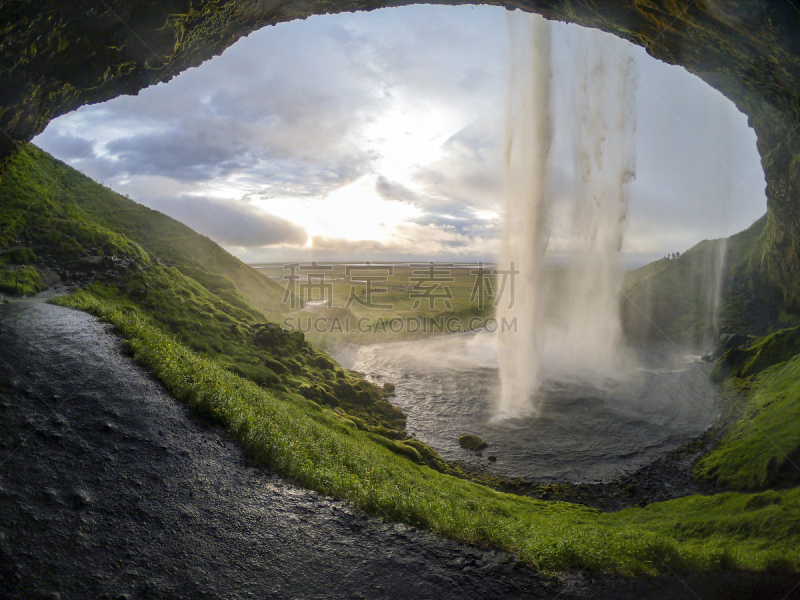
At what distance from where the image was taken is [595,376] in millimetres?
44938

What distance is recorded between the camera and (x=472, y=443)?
28.7 meters

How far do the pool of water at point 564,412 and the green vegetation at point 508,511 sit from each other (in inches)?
263

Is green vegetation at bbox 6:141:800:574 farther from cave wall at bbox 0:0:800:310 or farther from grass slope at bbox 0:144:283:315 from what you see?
cave wall at bbox 0:0:800:310

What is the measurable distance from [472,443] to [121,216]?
49.7 meters

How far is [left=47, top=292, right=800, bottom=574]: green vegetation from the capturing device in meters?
9.17

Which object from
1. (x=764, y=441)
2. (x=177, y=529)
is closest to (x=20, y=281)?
(x=177, y=529)

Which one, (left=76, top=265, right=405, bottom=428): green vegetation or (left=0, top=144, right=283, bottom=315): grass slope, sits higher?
(left=0, top=144, right=283, bottom=315): grass slope

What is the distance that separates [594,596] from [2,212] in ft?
122

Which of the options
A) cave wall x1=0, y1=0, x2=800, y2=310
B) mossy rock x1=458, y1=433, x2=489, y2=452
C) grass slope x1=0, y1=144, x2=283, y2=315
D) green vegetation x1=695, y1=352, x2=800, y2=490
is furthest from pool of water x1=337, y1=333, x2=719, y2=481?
cave wall x1=0, y1=0, x2=800, y2=310

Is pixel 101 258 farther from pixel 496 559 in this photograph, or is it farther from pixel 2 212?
pixel 496 559

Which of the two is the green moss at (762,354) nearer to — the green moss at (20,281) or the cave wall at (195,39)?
the cave wall at (195,39)

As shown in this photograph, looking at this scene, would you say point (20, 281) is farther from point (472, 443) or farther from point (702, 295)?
point (702, 295)

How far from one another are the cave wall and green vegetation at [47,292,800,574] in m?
9.10

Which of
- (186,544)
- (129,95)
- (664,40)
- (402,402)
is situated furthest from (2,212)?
(664,40)
